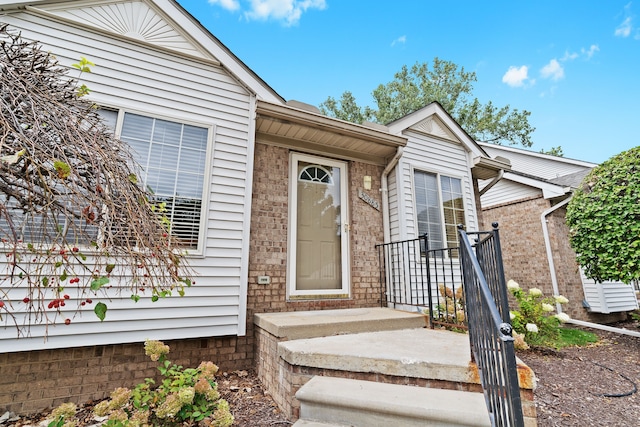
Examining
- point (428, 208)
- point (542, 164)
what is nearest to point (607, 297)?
point (428, 208)

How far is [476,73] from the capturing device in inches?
571

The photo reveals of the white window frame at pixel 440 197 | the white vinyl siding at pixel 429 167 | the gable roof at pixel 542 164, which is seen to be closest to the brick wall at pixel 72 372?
the white vinyl siding at pixel 429 167

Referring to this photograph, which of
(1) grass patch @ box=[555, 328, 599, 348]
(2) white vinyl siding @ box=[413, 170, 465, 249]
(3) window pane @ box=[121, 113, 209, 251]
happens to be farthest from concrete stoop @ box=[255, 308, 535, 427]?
(1) grass patch @ box=[555, 328, 599, 348]

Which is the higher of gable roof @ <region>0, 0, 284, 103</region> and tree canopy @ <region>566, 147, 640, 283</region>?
gable roof @ <region>0, 0, 284, 103</region>

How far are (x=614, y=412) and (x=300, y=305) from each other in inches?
120

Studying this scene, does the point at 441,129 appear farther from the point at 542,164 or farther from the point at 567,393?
the point at 542,164

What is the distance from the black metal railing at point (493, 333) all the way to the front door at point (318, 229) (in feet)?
7.52

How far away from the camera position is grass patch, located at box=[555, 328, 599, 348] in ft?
14.5

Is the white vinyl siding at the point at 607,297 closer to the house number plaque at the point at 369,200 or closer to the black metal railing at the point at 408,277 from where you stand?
the black metal railing at the point at 408,277

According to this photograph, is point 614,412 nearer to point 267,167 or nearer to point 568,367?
point 568,367

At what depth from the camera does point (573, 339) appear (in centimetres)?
473

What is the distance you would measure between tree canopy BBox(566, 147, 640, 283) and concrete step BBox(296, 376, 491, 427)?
478 cm

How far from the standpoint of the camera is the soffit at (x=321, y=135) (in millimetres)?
3705

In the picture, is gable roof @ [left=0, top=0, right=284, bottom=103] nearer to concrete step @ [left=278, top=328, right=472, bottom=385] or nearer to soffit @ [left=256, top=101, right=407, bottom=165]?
soffit @ [left=256, top=101, right=407, bottom=165]
